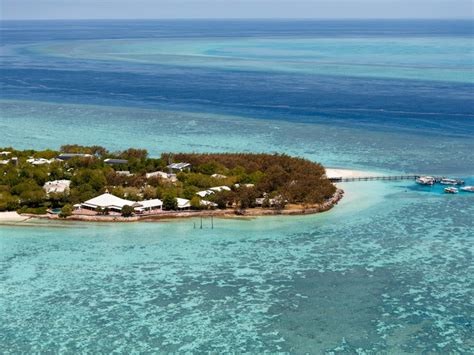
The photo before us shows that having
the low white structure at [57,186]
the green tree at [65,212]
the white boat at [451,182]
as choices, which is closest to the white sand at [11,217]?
the green tree at [65,212]

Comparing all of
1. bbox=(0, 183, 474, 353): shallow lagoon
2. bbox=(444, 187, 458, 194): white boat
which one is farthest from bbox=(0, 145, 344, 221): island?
bbox=(444, 187, 458, 194): white boat

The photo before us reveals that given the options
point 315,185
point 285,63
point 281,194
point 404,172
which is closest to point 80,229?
point 281,194

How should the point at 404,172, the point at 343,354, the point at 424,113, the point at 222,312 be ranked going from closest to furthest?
1. the point at 343,354
2. the point at 222,312
3. the point at 404,172
4. the point at 424,113

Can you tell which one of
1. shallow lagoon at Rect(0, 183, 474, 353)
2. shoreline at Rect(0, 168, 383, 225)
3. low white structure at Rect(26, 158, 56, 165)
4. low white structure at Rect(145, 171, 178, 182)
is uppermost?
Answer: low white structure at Rect(26, 158, 56, 165)

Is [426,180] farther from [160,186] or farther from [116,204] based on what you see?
[116,204]

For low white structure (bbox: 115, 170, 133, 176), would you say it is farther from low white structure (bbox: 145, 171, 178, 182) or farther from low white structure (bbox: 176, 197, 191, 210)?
low white structure (bbox: 176, 197, 191, 210)

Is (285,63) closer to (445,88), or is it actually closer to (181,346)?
(445,88)

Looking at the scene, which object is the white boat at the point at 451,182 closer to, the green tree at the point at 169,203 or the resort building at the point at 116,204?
the green tree at the point at 169,203
